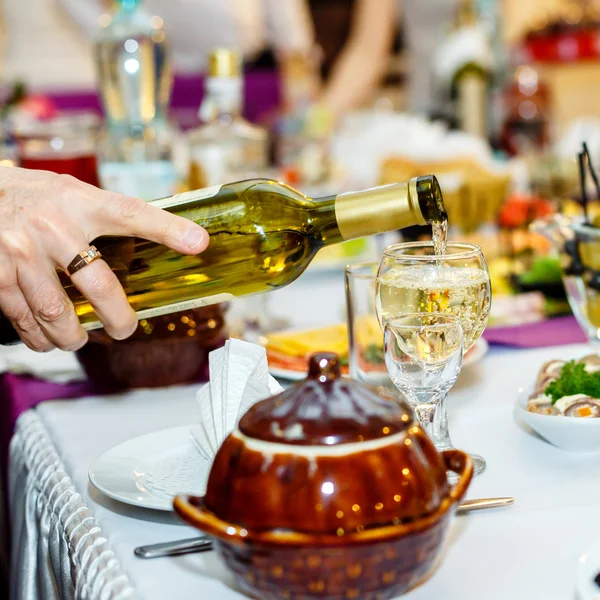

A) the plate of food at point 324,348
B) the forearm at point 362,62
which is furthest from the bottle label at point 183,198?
the forearm at point 362,62

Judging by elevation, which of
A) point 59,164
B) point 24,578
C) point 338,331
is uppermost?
point 59,164

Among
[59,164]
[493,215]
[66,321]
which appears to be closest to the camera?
[66,321]

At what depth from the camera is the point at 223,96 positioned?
1.55m

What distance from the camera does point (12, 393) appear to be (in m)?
1.00

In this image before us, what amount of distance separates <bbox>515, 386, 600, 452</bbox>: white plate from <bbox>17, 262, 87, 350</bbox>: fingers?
370 millimetres

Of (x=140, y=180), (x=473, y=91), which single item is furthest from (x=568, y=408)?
(x=473, y=91)

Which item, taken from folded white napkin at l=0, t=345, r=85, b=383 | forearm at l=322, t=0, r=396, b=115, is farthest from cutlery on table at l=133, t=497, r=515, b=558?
forearm at l=322, t=0, r=396, b=115

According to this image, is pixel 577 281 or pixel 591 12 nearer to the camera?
pixel 577 281

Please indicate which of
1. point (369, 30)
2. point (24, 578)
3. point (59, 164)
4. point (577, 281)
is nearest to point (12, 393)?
point (24, 578)

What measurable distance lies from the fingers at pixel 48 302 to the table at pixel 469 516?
115mm

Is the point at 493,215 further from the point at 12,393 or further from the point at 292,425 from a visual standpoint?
the point at 292,425

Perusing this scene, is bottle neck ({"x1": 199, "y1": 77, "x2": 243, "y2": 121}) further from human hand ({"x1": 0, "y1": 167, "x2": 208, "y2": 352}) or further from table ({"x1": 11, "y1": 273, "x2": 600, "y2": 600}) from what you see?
human hand ({"x1": 0, "y1": 167, "x2": 208, "y2": 352})

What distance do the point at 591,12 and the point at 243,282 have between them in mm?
4408

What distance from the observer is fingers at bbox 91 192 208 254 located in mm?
663
